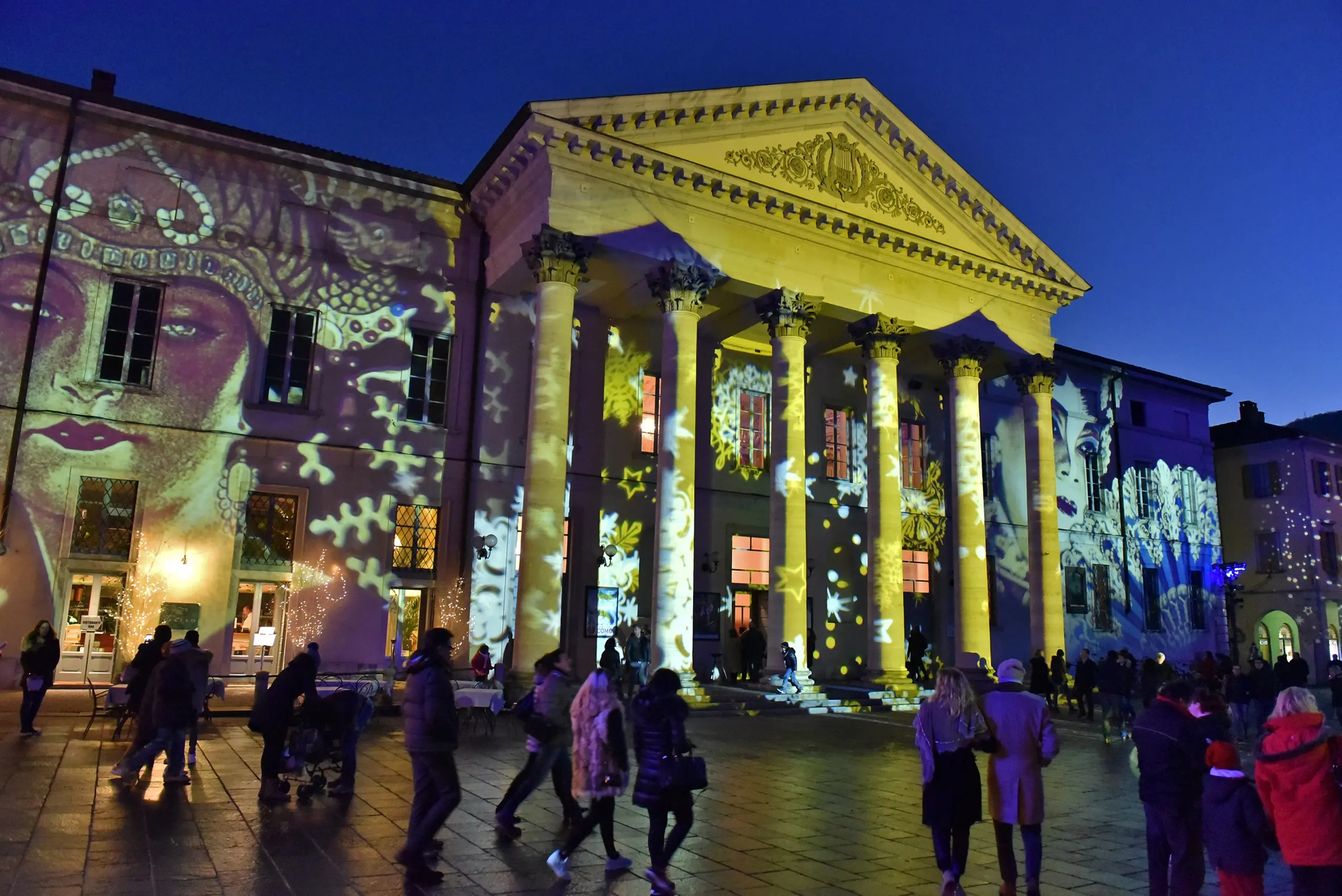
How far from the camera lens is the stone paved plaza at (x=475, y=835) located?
5.88m

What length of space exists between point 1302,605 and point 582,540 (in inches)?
1153

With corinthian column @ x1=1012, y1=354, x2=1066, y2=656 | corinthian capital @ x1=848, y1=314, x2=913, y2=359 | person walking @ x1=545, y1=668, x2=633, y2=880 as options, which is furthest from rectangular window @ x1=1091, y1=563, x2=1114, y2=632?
person walking @ x1=545, y1=668, x2=633, y2=880

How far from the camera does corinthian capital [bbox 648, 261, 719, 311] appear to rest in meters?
18.4

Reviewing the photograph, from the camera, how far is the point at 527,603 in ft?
54.1

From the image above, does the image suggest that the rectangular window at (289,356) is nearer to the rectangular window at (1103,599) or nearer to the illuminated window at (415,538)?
the illuminated window at (415,538)

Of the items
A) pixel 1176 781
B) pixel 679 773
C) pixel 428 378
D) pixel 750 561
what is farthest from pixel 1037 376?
pixel 679 773

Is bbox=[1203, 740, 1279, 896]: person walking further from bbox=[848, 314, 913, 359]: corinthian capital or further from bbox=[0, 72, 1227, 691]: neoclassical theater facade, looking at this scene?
bbox=[848, 314, 913, 359]: corinthian capital

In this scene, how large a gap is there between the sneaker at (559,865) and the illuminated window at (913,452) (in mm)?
21328

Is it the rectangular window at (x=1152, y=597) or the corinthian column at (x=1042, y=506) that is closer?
the corinthian column at (x=1042, y=506)

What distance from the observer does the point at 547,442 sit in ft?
55.6

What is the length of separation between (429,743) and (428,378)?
47.1 ft

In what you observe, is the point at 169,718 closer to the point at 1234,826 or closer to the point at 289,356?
the point at 1234,826

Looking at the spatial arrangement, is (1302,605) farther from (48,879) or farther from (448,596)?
(48,879)

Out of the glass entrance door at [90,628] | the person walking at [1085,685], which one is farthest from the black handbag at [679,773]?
the person walking at [1085,685]
